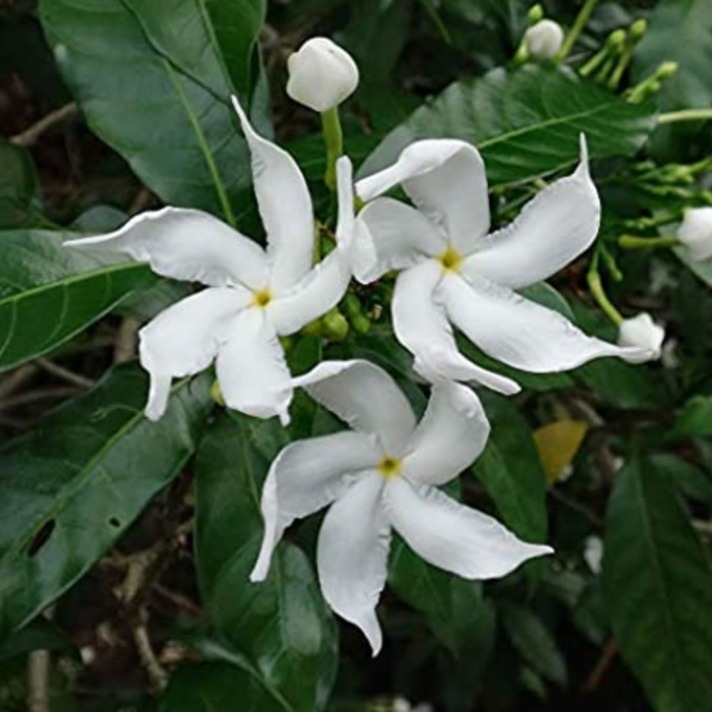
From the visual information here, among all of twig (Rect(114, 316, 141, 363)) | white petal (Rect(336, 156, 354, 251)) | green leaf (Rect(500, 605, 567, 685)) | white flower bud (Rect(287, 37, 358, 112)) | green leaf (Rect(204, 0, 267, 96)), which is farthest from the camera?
green leaf (Rect(500, 605, 567, 685))

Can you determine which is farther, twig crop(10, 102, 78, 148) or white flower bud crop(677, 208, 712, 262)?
twig crop(10, 102, 78, 148)

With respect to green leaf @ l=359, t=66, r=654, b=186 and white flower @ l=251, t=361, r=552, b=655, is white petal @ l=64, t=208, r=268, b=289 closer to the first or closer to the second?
white flower @ l=251, t=361, r=552, b=655

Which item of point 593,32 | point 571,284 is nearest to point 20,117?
point 593,32

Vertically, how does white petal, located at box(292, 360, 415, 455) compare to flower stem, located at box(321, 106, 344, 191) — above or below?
below

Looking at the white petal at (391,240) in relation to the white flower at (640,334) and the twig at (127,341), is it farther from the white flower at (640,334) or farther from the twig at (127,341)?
the twig at (127,341)

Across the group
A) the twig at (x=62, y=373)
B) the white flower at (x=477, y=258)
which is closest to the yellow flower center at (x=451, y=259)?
the white flower at (x=477, y=258)

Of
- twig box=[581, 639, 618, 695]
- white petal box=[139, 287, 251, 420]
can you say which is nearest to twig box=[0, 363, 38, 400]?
white petal box=[139, 287, 251, 420]

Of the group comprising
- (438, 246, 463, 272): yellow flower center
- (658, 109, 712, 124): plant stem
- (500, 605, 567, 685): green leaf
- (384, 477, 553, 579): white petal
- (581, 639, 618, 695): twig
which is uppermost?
(438, 246, 463, 272): yellow flower center
